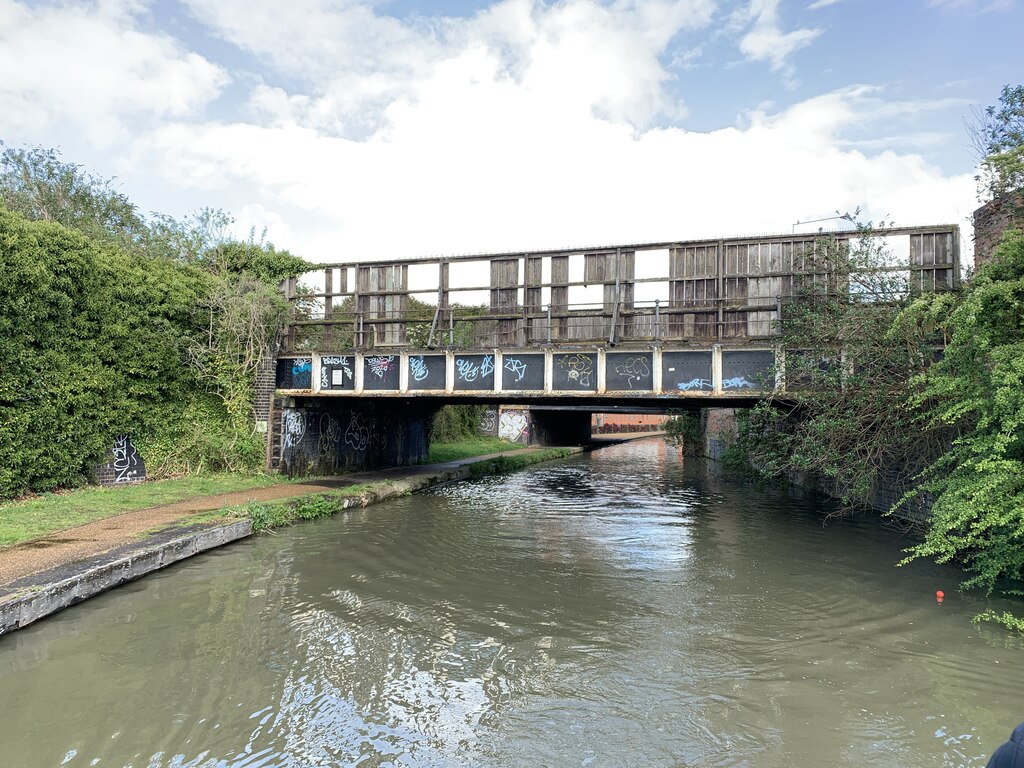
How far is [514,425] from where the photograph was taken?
3891 cm

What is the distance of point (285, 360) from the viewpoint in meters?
18.0

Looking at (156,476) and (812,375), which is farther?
(156,476)

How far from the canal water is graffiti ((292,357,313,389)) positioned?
23.4 ft

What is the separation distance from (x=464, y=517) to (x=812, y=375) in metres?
8.06

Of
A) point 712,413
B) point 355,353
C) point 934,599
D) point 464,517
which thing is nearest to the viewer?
point 934,599

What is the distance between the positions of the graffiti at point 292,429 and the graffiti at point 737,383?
38.8ft

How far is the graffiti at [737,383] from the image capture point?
13977 millimetres

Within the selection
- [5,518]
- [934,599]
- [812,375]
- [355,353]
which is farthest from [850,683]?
[355,353]

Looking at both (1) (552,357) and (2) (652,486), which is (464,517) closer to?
(1) (552,357)

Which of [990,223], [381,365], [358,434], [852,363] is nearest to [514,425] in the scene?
[358,434]

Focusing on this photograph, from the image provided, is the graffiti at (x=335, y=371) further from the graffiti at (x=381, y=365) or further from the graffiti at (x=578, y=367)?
the graffiti at (x=578, y=367)

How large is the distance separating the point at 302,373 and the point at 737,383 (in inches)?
457

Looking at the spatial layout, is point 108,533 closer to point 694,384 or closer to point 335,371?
point 335,371

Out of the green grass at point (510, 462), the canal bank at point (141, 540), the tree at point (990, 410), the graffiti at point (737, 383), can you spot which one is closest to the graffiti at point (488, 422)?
the green grass at point (510, 462)
